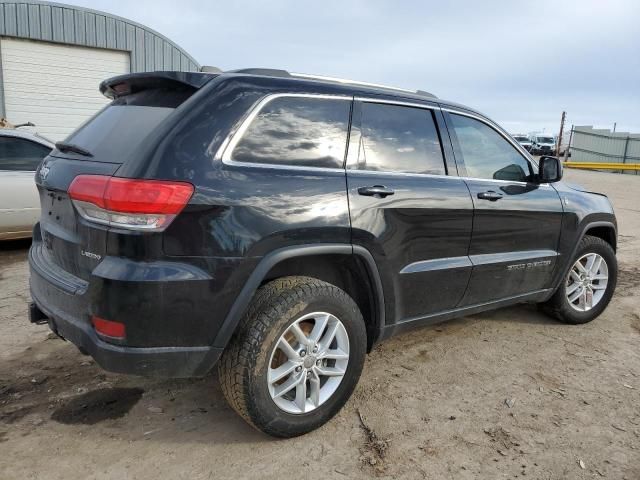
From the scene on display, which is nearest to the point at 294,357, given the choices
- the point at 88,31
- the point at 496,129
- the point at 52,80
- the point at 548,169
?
the point at 496,129

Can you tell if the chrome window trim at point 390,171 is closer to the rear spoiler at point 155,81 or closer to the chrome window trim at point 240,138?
the chrome window trim at point 240,138

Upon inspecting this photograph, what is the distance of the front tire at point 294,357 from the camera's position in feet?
8.05

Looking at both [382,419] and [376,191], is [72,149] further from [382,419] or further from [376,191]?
[382,419]

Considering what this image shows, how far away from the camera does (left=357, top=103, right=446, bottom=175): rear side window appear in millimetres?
2949

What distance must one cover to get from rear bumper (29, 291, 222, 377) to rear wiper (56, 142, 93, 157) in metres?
0.81

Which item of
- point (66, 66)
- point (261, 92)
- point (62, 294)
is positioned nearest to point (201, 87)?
point (261, 92)

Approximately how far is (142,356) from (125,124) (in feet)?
3.85

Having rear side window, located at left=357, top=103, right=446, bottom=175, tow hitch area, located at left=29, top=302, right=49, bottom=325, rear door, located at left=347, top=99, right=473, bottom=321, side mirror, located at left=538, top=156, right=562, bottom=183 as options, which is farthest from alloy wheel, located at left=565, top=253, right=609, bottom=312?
tow hitch area, located at left=29, top=302, right=49, bottom=325

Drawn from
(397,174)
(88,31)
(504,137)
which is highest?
(88,31)

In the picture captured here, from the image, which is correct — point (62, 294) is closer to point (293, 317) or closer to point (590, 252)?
point (293, 317)

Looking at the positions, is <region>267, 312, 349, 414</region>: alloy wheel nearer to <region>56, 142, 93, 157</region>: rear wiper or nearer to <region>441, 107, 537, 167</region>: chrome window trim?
<region>56, 142, 93, 157</region>: rear wiper

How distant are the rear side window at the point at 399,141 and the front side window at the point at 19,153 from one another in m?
4.98

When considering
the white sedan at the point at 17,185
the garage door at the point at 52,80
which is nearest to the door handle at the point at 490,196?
the white sedan at the point at 17,185

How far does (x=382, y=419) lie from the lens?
288 centimetres
